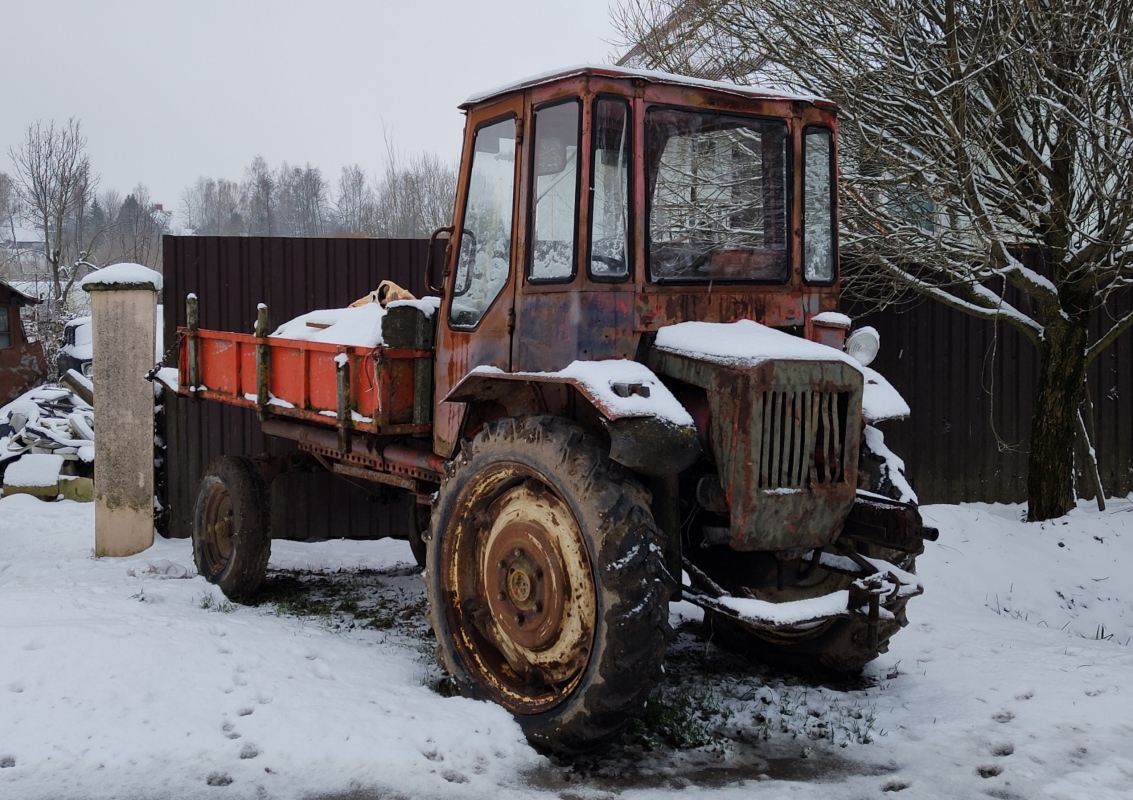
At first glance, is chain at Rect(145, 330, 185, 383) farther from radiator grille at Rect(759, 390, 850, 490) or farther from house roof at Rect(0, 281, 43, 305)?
house roof at Rect(0, 281, 43, 305)

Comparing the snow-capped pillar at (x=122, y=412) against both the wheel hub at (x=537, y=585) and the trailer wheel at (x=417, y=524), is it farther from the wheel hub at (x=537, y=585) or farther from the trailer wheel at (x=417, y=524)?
the wheel hub at (x=537, y=585)

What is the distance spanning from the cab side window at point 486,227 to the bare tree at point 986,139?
143 inches

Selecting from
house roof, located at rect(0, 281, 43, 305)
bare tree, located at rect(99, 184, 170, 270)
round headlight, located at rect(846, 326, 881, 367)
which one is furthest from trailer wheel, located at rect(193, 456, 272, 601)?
bare tree, located at rect(99, 184, 170, 270)

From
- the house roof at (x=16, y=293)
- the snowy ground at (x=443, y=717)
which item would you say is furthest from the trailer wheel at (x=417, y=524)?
the house roof at (x=16, y=293)

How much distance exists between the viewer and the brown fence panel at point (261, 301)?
8906 millimetres

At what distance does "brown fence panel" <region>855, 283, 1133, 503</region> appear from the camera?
9383 mm

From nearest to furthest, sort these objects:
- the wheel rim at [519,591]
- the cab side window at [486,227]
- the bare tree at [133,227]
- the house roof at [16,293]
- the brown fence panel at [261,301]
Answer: the wheel rim at [519,591] → the cab side window at [486,227] → the brown fence panel at [261,301] → the house roof at [16,293] → the bare tree at [133,227]

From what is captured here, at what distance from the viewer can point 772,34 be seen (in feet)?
27.3

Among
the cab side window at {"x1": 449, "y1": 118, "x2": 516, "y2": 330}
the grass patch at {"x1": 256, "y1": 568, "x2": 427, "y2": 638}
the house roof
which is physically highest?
the house roof

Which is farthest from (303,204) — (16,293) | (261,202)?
(16,293)

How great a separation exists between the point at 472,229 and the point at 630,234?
114cm

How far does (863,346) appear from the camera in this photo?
493cm

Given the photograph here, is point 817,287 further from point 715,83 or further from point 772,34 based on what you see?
point 772,34

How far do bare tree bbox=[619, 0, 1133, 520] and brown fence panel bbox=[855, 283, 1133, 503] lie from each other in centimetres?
70
